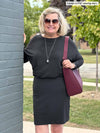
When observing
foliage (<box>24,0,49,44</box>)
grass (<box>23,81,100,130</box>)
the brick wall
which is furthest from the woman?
foliage (<box>24,0,49,44</box>)

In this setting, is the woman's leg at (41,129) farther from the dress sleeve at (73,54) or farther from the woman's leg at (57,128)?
the dress sleeve at (73,54)

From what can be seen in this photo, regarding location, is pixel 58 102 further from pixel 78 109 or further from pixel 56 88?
pixel 78 109

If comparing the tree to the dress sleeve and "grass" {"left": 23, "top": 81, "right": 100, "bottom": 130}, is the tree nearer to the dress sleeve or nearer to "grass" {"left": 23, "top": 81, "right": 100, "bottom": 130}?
"grass" {"left": 23, "top": 81, "right": 100, "bottom": 130}

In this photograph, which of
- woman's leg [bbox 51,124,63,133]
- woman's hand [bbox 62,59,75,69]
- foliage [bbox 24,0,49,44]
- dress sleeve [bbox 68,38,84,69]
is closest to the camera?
woman's hand [bbox 62,59,75,69]

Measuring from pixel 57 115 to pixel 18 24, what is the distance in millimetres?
1001

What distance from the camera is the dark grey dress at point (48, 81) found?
2.91 meters

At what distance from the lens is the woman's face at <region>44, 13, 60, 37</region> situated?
2.98m

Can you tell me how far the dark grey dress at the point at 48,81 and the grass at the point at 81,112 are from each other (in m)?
2.18

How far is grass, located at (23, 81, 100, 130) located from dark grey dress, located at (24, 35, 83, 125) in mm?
2180

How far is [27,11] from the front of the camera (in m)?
39.1

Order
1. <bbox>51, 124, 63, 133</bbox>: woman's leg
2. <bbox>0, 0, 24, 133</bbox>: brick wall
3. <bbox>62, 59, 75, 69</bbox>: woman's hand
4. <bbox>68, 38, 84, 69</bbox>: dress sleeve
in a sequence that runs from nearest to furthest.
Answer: <bbox>0, 0, 24, 133</bbox>: brick wall → <bbox>62, 59, 75, 69</bbox>: woman's hand → <bbox>68, 38, 84, 69</bbox>: dress sleeve → <bbox>51, 124, 63, 133</bbox>: woman's leg

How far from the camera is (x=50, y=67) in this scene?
290cm

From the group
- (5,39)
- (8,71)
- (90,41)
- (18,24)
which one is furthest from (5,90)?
(90,41)

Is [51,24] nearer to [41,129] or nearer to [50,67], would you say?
[50,67]
